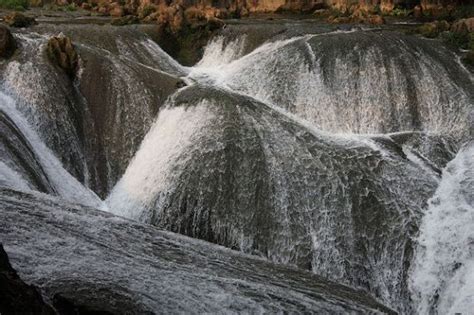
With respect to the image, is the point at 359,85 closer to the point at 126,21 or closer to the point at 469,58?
the point at 469,58

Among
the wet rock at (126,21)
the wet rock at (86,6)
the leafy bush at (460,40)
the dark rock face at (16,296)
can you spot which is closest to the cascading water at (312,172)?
the leafy bush at (460,40)

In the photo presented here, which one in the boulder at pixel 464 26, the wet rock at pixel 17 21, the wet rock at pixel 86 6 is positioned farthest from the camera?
the wet rock at pixel 86 6

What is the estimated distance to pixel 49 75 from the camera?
1286cm

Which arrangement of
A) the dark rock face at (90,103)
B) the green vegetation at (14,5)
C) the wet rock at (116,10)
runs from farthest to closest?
the green vegetation at (14,5) < the wet rock at (116,10) < the dark rock face at (90,103)

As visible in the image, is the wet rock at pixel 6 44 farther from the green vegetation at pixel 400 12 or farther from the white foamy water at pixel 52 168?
the green vegetation at pixel 400 12

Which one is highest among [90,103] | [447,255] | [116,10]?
[116,10]

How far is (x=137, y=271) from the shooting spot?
5.92 metres

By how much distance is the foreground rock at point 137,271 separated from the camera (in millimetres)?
5340

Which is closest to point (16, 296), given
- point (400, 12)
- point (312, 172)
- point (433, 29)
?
A: point (312, 172)

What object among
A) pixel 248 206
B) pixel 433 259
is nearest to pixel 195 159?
pixel 248 206

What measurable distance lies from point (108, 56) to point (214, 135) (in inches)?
169

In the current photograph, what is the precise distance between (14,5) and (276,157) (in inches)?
672

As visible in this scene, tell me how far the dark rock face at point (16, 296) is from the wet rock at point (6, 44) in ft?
31.1

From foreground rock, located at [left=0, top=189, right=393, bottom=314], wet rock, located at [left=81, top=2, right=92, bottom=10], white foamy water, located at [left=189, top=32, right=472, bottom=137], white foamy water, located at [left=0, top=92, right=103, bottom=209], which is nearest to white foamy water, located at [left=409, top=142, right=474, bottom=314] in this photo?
foreground rock, located at [left=0, top=189, right=393, bottom=314]
